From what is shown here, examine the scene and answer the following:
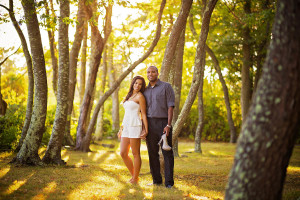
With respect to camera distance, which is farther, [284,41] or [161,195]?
[161,195]

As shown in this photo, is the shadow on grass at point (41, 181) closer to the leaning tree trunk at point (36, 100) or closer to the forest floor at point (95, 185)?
the forest floor at point (95, 185)

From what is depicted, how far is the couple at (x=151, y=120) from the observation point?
547 cm

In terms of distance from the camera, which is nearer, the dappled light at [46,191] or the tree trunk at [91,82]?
the dappled light at [46,191]

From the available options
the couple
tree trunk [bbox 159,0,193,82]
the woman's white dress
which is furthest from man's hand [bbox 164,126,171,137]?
tree trunk [bbox 159,0,193,82]

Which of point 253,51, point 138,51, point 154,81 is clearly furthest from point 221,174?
point 253,51

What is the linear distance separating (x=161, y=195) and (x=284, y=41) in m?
3.22

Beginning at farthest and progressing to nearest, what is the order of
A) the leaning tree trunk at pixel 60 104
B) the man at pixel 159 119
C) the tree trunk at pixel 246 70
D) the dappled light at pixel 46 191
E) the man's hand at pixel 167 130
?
1. the tree trunk at pixel 246 70
2. the leaning tree trunk at pixel 60 104
3. the man at pixel 159 119
4. the man's hand at pixel 167 130
5. the dappled light at pixel 46 191

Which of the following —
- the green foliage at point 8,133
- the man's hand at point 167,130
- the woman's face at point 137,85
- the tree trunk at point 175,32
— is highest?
the tree trunk at point 175,32

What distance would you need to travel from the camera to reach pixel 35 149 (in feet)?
23.0

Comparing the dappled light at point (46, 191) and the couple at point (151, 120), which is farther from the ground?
the couple at point (151, 120)

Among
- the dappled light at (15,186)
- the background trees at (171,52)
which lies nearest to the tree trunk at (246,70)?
the background trees at (171,52)

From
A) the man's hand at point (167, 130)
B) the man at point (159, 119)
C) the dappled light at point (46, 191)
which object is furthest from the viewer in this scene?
the man at point (159, 119)

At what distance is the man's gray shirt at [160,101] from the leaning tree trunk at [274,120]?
285cm

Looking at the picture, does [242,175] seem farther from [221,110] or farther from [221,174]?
[221,110]
